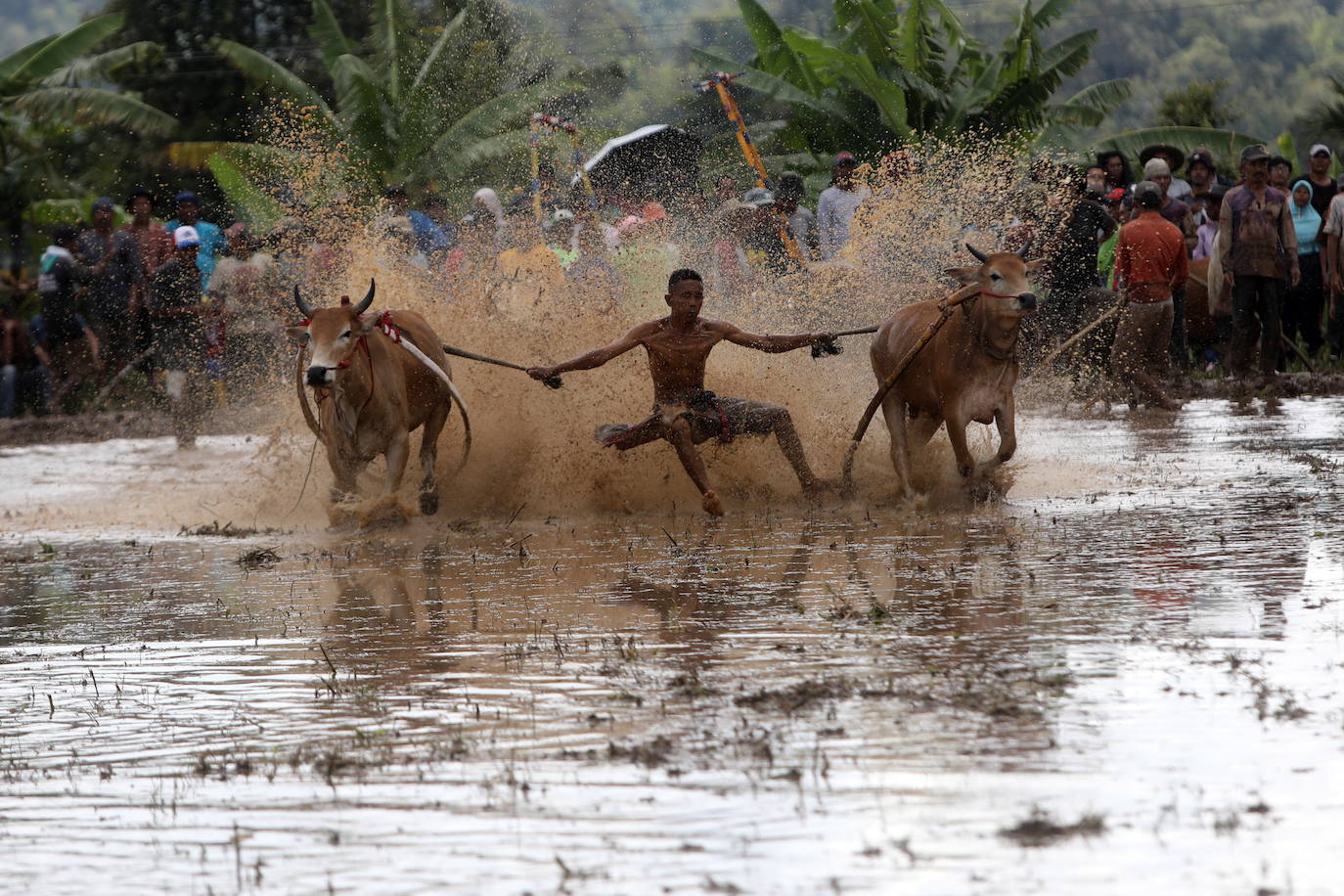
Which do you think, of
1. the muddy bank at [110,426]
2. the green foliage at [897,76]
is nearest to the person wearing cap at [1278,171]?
the green foliage at [897,76]

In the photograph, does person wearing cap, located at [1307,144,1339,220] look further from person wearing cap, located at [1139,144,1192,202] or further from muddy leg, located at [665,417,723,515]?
muddy leg, located at [665,417,723,515]

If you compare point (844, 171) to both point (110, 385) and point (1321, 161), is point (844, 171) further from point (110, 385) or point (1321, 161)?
point (110, 385)

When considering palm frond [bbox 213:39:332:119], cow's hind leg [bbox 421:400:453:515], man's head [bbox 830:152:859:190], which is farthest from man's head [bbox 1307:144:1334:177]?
palm frond [bbox 213:39:332:119]

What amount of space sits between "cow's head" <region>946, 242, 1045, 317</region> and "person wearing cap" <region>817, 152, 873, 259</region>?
6.54 metres

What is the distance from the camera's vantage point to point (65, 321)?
19078mm

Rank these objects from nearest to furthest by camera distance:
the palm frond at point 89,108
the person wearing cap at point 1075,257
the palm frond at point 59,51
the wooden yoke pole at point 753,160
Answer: the person wearing cap at point 1075,257
the wooden yoke pole at point 753,160
the palm frond at point 59,51
the palm frond at point 89,108

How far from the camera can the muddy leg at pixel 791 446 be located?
35.0 feet

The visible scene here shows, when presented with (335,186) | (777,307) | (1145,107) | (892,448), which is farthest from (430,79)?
(1145,107)

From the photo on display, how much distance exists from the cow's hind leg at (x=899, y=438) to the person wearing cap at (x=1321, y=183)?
8959 millimetres

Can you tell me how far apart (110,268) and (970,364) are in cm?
1065

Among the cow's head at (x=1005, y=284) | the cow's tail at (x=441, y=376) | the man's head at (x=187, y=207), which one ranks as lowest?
the cow's tail at (x=441, y=376)

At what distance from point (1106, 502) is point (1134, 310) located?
565cm

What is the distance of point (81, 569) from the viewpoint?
32.9 ft

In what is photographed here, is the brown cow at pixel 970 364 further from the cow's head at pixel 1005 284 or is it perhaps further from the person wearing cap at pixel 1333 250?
the person wearing cap at pixel 1333 250
